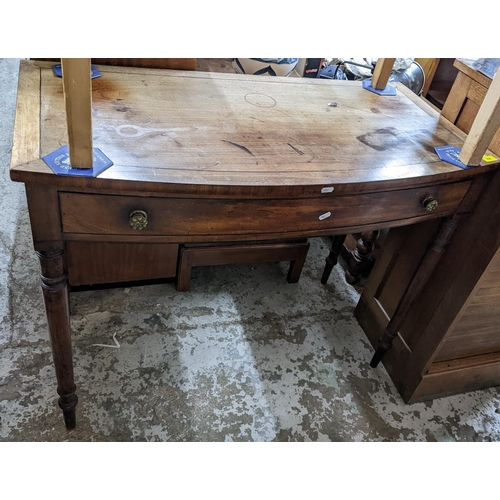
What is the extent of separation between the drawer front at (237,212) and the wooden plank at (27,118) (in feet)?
0.35

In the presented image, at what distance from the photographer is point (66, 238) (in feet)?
2.99

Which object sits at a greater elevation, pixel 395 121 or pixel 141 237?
pixel 395 121

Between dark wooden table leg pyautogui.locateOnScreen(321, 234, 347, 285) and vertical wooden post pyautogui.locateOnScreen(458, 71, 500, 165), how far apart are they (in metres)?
0.72

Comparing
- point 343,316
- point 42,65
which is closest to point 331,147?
point 42,65

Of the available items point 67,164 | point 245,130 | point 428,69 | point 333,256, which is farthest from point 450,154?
point 428,69

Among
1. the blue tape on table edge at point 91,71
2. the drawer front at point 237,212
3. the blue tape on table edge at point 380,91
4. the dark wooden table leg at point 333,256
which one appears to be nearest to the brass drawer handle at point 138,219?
the drawer front at point 237,212

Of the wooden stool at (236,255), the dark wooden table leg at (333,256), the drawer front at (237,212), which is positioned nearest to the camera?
the drawer front at (237,212)

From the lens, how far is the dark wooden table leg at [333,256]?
6.03ft

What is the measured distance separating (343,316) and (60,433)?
110 centimetres

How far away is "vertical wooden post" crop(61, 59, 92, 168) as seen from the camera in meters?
0.76

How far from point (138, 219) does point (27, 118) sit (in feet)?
1.09

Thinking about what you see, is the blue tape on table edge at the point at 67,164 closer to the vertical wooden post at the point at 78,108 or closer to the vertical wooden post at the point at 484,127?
the vertical wooden post at the point at 78,108

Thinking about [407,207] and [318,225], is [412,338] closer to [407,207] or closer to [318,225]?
[407,207]

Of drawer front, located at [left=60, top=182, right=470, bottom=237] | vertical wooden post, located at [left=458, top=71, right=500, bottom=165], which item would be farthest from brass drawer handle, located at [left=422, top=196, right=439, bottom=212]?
vertical wooden post, located at [left=458, top=71, right=500, bottom=165]
